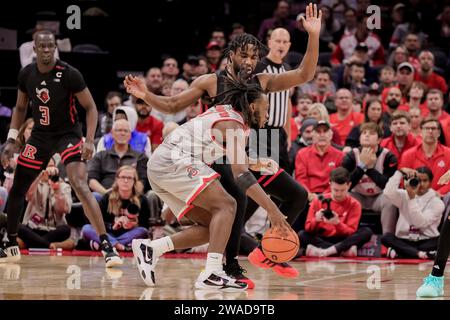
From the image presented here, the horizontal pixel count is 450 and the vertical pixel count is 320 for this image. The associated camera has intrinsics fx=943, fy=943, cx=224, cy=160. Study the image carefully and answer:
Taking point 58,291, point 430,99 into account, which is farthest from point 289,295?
point 430,99

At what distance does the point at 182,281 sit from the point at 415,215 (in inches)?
136

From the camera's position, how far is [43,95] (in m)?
8.27

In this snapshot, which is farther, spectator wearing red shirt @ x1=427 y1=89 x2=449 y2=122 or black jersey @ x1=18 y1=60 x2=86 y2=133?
spectator wearing red shirt @ x1=427 y1=89 x2=449 y2=122

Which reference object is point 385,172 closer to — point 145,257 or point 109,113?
point 109,113

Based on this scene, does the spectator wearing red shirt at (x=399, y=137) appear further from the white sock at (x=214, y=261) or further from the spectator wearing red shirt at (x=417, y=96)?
the white sock at (x=214, y=261)

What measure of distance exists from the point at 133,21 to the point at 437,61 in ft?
14.8

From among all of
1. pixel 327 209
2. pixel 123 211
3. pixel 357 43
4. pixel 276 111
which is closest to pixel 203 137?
pixel 276 111

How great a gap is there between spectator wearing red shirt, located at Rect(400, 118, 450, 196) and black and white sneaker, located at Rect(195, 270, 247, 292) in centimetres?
445

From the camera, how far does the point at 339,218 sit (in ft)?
32.1

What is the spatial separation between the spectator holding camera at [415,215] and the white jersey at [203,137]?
3.72 m

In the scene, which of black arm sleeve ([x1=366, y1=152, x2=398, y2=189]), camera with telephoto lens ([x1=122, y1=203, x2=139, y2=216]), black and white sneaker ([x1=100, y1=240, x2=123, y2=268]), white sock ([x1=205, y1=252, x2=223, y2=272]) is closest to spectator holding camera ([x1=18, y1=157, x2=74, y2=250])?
camera with telephoto lens ([x1=122, y1=203, x2=139, y2=216])


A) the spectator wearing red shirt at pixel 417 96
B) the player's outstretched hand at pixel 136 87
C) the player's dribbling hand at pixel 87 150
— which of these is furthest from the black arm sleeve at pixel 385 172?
the player's outstretched hand at pixel 136 87

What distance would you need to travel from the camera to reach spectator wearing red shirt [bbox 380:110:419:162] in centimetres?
1055

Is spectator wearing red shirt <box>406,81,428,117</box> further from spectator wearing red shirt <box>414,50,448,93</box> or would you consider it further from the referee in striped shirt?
the referee in striped shirt
